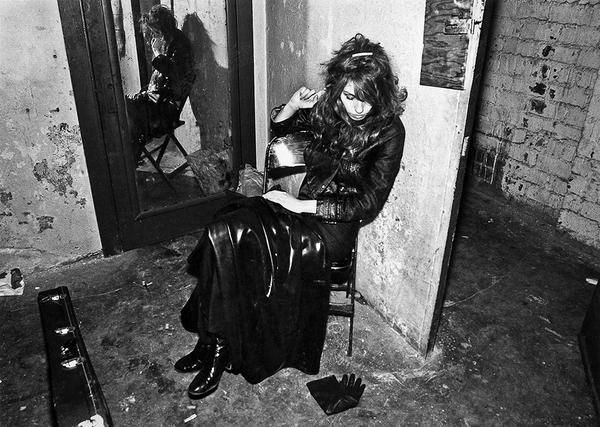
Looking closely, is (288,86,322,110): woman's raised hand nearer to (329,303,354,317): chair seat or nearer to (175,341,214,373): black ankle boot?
(329,303,354,317): chair seat

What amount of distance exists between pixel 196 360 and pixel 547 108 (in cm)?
357

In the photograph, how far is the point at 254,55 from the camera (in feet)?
12.2

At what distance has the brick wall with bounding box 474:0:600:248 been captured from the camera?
142 inches

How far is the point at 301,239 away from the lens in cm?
219

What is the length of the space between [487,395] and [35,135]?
10.2 feet

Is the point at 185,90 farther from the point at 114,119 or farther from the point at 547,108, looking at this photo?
the point at 547,108

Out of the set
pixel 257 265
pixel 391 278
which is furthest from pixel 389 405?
pixel 257 265

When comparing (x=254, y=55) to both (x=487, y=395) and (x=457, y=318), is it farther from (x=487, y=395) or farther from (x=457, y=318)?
(x=487, y=395)

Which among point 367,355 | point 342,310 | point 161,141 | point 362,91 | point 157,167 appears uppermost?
point 362,91

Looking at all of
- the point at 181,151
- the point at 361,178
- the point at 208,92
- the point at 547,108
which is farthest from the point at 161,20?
the point at 547,108

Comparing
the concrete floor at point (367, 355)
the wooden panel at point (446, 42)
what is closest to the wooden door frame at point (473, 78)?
the wooden panel at point (446, 42)

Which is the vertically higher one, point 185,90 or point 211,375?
point 185,90

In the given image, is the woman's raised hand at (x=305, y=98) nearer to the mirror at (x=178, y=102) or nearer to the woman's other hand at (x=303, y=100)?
the woman's other hand at (x=303, y=100)

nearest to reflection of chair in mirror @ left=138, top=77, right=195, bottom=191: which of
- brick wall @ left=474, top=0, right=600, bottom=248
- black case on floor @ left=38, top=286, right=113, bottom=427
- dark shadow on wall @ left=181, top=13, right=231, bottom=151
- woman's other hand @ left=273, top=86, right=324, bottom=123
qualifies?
dark shadow on wall @ left=181, top=13, right=231, bottom=151
